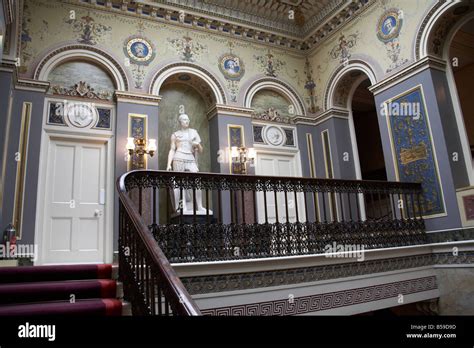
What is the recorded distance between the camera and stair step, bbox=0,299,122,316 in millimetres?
3203

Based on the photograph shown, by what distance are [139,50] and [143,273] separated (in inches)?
240

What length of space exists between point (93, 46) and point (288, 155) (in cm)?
498

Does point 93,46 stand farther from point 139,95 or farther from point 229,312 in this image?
point 229,312

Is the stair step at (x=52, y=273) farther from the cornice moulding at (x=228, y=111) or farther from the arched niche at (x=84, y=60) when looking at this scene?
the cornice moulding at (x=228, y=111)

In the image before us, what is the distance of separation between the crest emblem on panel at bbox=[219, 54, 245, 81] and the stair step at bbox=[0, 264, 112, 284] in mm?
5685

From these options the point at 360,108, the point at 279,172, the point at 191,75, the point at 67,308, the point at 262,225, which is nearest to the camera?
the point at 67,308

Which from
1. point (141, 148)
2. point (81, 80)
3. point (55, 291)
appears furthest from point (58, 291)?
point (81, 80)

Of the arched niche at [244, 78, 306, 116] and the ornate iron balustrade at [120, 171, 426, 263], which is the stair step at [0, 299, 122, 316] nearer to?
the ornate iron balustrade at [120, 171, 426, 263]

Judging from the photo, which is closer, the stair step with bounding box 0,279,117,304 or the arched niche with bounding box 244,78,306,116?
the stair step with bounding box 0,279,117,304

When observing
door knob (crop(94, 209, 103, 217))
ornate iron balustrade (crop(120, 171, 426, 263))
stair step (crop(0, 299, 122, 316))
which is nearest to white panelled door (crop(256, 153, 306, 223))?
ornate iron balustrade (crop(120, 171, 426, 263))

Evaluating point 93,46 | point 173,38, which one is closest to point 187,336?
point 93,46

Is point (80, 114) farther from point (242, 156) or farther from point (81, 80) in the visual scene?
point (242, 156)

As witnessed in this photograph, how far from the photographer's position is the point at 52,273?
416cm

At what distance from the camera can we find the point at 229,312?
4.45 m
